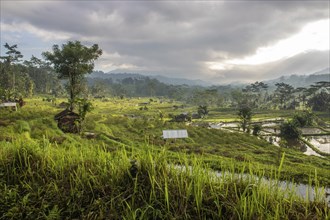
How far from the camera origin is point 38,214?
144 inches

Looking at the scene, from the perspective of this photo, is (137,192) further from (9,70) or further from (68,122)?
(9,70)

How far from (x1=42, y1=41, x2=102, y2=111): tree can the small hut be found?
10.0 meters

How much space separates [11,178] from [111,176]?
200 cm

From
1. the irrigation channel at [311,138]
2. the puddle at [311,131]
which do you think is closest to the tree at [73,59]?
the irrigation channel at [311,138]

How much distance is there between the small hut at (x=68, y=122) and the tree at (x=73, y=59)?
1001 cm

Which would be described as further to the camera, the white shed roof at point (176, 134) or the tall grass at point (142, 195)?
the white shed roof at point (176, 134)

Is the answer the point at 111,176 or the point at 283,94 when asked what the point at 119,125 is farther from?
the point at 283,94

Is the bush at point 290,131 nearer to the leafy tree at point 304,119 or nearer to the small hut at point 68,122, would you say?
the leafy tree at point 304,119

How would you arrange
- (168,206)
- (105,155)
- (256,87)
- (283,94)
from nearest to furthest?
1. (168,206)
2. (105,155)
3. (283,94)
4. (256,87)

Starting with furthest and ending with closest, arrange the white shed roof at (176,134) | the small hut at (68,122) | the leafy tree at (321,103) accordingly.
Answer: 1. the leafy tree at (321,103)
2. the white shed roof at (176,134)
3. the small hut at (68,122)

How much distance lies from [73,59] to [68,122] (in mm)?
15151

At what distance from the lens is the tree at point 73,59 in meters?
38.4

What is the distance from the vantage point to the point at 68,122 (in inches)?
1081

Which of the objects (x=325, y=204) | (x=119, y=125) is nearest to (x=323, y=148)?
(x=119, y=125)
